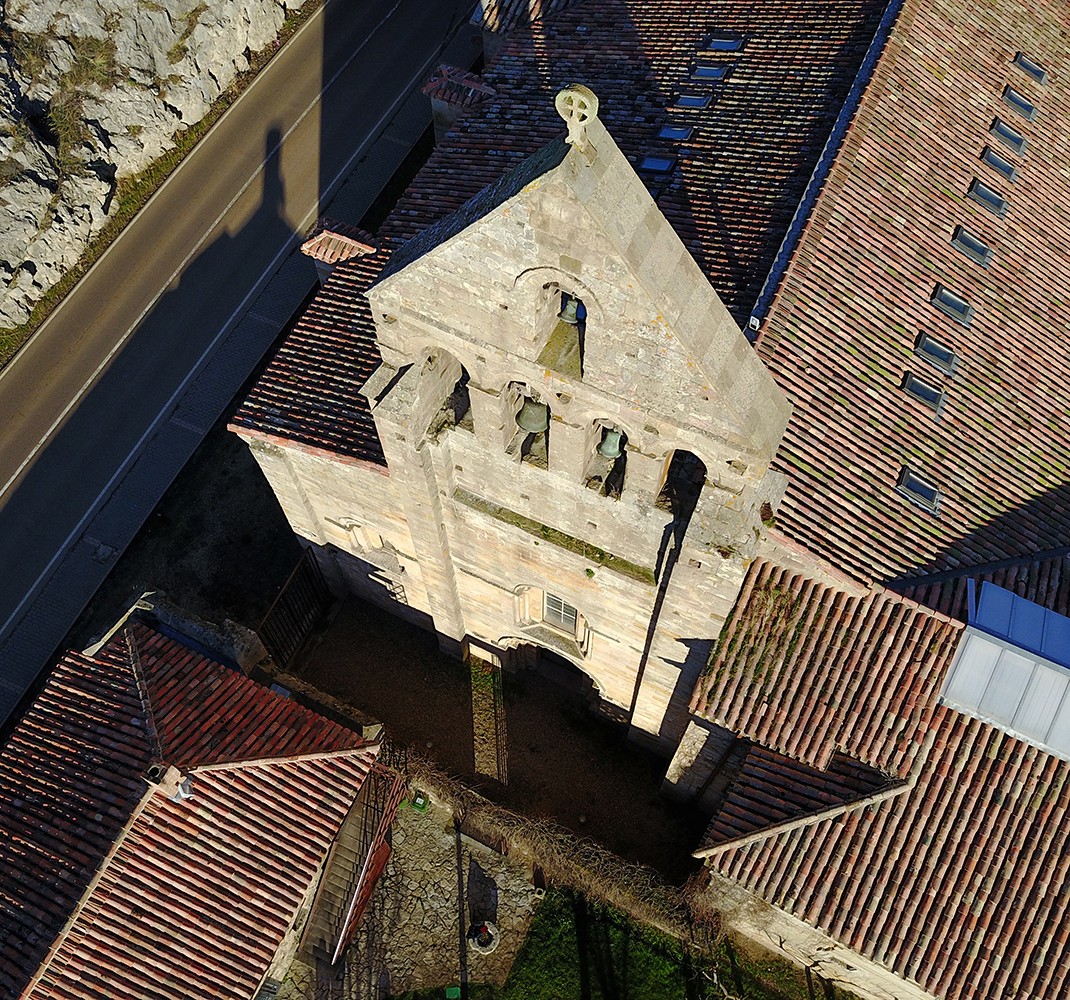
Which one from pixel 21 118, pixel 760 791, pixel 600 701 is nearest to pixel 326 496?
pixel 600 701

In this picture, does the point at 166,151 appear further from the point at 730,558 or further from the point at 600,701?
the point at 730,558

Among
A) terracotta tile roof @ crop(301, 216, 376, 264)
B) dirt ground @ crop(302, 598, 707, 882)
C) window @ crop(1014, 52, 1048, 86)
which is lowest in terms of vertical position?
dirt ground @ crop(302, 598, 707, 882)

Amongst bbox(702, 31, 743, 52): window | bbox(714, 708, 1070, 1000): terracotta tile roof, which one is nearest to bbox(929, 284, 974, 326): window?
bbox(714, 708, 1070, 1000): terracotta tile roof

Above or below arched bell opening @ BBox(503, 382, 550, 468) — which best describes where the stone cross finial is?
above

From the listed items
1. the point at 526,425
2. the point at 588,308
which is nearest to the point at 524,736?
the point at 526,425

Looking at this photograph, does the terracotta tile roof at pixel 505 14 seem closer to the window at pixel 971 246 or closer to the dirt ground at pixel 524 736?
the window at pixel 971 246

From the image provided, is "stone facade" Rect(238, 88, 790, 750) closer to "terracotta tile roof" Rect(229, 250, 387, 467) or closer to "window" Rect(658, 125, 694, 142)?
"terracotta tile roof" Rect(229, 250, 387, 467)

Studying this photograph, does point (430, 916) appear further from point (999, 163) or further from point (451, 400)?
point (999, 163)
